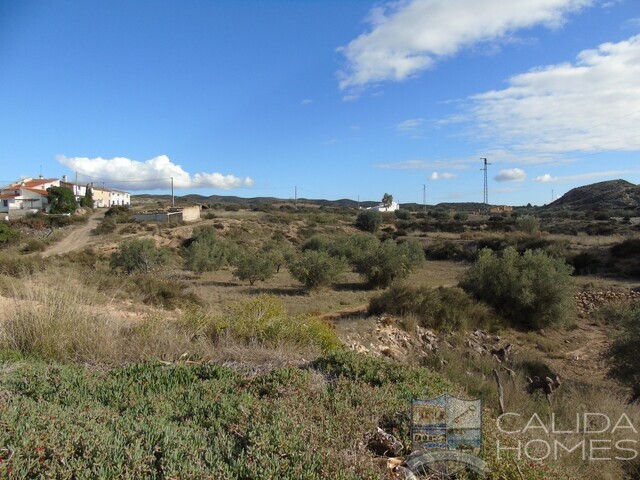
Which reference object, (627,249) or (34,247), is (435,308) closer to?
(627,249)

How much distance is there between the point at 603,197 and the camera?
79.9 meters

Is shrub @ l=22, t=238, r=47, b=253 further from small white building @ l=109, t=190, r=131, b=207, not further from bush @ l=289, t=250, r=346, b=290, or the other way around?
small white building @ l=109, t=190, r=131, b=207

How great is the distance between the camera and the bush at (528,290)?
15641mm

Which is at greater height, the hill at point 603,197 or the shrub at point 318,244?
the hill at point 603,197

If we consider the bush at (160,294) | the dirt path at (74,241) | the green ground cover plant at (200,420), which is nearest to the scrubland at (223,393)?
the green ground cover plant at (200,420)

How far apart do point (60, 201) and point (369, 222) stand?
4630 centimetres

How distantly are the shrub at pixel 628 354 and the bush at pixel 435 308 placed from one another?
4766 mm

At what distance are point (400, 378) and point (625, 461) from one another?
218 centimetres

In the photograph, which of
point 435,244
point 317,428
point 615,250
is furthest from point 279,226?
point 317,428

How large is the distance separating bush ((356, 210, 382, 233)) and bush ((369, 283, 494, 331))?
134 ft

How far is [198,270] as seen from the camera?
94.3 feet

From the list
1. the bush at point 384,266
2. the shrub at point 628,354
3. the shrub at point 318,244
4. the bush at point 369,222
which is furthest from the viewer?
the bush at point 369,222

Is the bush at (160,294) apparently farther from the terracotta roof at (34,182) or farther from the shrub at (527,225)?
the terracotta roof at (34,182)

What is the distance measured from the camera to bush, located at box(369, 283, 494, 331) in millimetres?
14344
